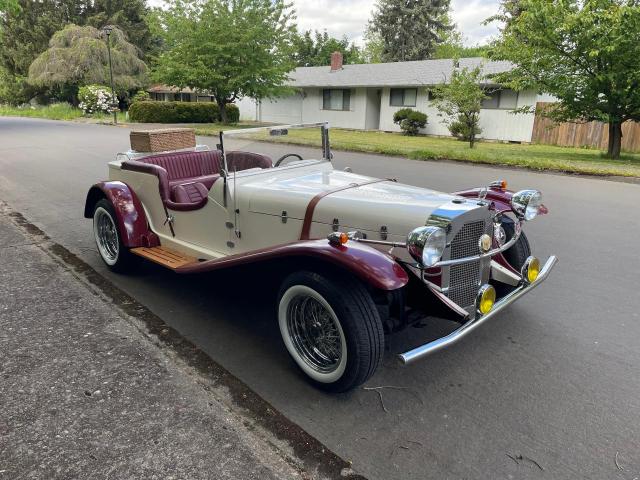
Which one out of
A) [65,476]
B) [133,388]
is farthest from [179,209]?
[65,476]

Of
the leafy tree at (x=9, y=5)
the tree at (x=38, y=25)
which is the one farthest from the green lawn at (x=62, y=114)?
Result: the leafy tree at (x=9, y=5)

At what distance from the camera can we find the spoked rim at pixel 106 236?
4.82 m

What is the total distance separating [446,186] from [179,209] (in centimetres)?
660

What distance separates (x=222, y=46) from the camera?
85.8ft

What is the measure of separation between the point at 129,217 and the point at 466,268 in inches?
124

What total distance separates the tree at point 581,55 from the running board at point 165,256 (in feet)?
46.0

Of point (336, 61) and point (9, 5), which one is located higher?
point (336, 61)

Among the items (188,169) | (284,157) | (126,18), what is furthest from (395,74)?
(126,18)

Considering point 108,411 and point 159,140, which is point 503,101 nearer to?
point 159,140

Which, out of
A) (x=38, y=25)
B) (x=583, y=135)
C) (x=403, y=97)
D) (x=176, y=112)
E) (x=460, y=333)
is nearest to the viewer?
(x=460, y=333)

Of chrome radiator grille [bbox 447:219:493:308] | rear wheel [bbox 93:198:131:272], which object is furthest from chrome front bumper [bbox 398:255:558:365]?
rear wheel [bbox 93:198:131:272]

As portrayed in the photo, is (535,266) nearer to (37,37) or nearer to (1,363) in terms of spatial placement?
(1,363)

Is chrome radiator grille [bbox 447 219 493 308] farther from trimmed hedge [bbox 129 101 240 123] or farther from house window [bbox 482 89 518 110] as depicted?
trimmed hedge [bbox 129 101 240 123]

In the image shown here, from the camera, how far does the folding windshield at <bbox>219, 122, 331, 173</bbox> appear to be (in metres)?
3.99
